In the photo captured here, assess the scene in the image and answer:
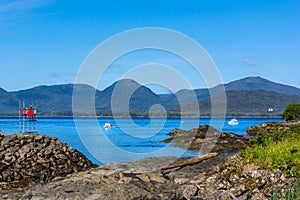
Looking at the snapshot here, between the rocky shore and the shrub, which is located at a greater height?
the shrub

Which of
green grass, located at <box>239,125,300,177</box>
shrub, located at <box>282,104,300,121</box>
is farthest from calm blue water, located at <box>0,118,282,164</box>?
green grass, located at <box>239,125,300,177</box>

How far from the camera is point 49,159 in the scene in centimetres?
2638

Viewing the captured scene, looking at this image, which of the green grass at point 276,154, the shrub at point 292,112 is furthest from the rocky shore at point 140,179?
the shrub at point 292,112

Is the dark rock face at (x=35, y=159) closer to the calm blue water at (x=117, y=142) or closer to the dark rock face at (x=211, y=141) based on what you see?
the calm blue water at (x=117, y=142)

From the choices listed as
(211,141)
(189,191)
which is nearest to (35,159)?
(189,191)

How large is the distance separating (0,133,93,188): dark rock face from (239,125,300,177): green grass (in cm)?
1012

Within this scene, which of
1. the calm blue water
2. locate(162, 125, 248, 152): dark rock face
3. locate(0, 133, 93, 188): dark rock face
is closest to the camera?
locate(0, 133, 93, 188): dark rock face

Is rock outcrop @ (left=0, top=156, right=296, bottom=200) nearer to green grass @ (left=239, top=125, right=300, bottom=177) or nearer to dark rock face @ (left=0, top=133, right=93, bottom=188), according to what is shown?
green grass @ (left=239, top=125, right=300, bottom=177)

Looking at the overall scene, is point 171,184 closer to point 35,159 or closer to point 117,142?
point 35,159

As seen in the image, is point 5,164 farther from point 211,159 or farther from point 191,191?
point 191,191

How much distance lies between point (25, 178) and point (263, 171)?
41.4ft

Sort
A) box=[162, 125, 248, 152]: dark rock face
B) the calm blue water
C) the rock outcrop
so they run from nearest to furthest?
the rock outcrop, the calm blue water, box=[162, 125, 248, 152]: dark rock face

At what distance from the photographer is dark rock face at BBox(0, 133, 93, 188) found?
24.3 metres

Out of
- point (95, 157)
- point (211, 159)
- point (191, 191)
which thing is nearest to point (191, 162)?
point (211, 159)
